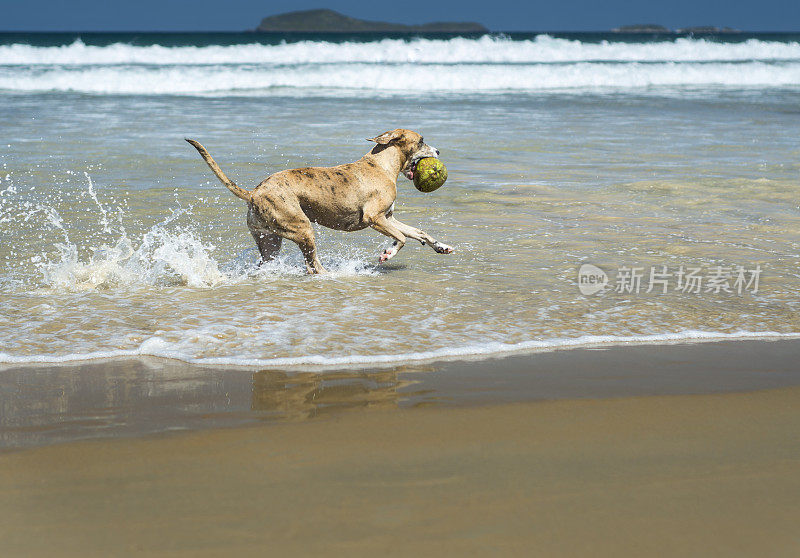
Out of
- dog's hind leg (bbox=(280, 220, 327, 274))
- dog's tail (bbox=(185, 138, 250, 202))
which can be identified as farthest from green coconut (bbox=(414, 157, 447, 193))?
dog's tail (bbox=(185, 138, 250, 202))

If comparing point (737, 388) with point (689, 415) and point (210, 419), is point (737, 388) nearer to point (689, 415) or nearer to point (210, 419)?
point (689, 415)

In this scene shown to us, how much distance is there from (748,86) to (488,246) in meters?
27.5

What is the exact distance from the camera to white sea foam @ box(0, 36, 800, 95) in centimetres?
2953

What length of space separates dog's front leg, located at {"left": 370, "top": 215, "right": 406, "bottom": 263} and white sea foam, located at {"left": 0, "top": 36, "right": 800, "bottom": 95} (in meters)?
21.0

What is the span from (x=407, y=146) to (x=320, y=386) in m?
3.05

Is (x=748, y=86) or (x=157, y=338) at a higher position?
(x=748, y=86)

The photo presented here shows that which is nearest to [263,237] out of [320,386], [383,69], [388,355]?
[388,355]

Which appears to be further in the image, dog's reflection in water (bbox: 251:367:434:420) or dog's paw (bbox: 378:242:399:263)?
dog's paw (bbox: 378:242:399:263)

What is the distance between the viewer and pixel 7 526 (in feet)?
9.33

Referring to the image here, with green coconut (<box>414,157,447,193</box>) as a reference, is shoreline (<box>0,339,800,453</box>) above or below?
below

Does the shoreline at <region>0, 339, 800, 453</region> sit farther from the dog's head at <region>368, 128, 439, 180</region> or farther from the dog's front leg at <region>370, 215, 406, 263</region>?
the dog's head at <region>368, 128, 439, 180</region>

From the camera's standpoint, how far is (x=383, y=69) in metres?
32.0

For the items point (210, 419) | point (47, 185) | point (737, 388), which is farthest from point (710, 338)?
point (47, 185)

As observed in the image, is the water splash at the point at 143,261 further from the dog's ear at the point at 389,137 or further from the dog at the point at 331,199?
the dog's ear at the point at 389,137
